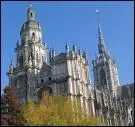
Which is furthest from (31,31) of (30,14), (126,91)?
(126,91)

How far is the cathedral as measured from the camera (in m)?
62.4

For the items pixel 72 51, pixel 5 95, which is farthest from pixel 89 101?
pixel 5 95

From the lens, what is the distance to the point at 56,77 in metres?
62.9

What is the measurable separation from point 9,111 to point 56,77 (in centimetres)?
2317

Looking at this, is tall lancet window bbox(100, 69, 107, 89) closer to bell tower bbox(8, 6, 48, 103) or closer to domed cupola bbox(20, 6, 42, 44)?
bell tower bbox(8, 6, 48, 103)

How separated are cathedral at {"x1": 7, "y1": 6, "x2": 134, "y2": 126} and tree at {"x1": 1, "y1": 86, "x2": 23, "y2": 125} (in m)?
18.8

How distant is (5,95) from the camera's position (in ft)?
141

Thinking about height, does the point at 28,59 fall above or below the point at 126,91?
above

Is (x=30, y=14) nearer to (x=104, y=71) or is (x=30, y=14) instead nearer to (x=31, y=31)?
(x=31, y=31)

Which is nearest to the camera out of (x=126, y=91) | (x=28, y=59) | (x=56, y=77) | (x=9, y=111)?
(x=9, y=111)

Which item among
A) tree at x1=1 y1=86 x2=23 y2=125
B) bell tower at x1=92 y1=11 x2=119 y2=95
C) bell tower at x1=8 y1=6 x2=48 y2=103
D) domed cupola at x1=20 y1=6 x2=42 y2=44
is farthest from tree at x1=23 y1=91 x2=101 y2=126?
bell tower at x1=92 y1=11 x2=119 y2=95

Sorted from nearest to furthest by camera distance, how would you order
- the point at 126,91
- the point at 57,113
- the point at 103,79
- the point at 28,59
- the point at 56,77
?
1. the point at 57,113
2. the point at 56,77
3. the point at 28,59
4. the point at 126,91
5. the point at 103,79

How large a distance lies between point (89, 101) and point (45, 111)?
55.1 feet

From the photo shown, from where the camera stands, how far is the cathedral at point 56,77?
205 feet
